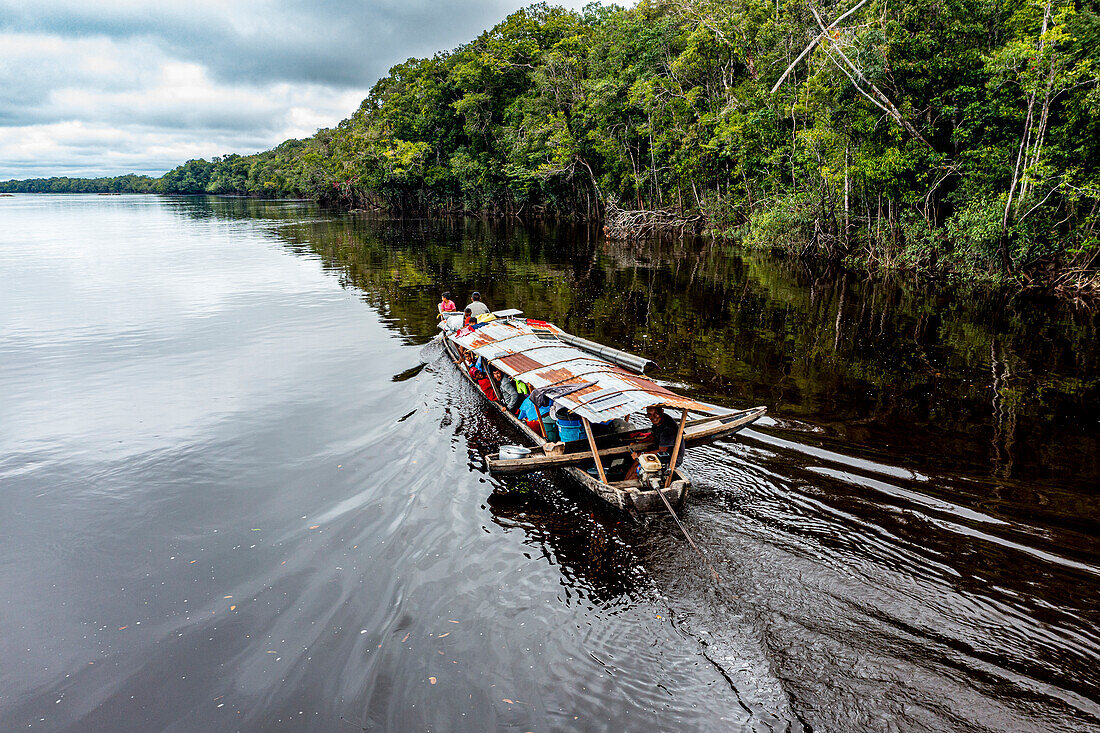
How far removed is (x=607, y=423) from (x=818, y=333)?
10294 millimetres

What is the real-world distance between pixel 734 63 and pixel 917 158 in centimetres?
1488

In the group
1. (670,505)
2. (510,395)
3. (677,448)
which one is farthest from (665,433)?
(510,395)

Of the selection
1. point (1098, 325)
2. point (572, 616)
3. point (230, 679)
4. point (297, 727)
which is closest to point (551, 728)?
point (572, 616)

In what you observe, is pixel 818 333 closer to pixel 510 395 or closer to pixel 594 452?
pixel 510 395

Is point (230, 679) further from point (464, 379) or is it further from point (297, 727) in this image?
point (464, 379)

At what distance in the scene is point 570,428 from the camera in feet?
26.7

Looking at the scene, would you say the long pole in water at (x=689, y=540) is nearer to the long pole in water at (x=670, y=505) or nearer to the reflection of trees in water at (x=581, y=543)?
the long pole in water at (x=670, y=505)

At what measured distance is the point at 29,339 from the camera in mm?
17156

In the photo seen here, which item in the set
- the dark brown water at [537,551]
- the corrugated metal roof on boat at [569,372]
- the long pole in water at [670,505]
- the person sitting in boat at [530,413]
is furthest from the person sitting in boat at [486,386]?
the long pole in water at [670,505]

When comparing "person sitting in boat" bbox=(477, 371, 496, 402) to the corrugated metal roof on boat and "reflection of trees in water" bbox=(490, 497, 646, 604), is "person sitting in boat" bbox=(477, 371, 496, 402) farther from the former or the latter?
"reflection of trees in water" bbox=(490, 497, 646, 604)

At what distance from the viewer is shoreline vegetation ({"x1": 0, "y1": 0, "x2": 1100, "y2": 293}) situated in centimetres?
1670

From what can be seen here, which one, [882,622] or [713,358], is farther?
[713,358]

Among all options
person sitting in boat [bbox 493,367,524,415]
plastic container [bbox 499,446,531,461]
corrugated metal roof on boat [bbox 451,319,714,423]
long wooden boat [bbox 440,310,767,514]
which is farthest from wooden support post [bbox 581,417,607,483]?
person sitting in boat [bbox 493,367,524,415]

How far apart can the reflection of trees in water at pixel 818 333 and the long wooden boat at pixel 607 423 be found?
2908 millimetres
